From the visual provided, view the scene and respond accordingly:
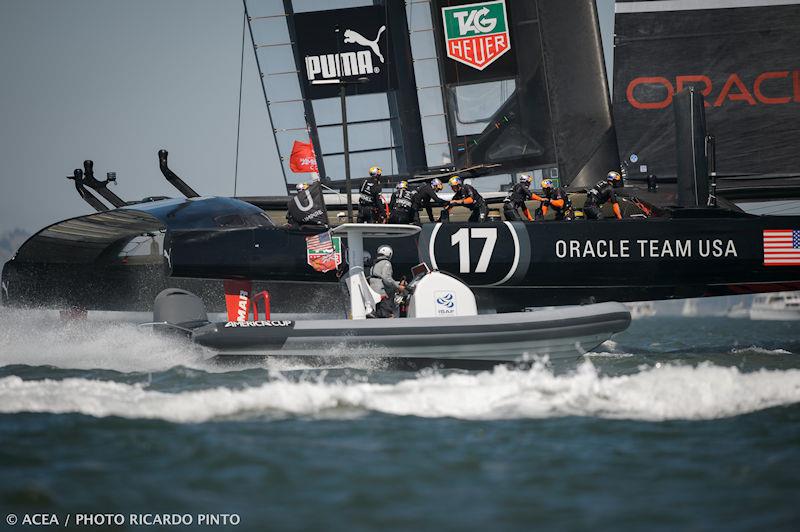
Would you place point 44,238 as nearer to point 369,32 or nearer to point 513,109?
point 369,32

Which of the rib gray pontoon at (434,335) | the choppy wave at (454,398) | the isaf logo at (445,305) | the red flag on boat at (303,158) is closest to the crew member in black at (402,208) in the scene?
the isaf logo at (445,305)

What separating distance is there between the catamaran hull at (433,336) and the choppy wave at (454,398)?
4.25ft

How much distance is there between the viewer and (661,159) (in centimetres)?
1345

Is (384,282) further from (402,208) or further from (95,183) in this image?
(95,183)

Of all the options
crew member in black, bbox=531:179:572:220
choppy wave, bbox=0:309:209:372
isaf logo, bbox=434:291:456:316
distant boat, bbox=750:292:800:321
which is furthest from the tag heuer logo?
distant boat, bbox=750:292:800:321

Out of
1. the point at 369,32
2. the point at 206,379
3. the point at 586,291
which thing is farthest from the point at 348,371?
the point at 369,32

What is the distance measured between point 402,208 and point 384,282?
71.5 inches

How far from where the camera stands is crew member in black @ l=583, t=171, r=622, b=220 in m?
11.4

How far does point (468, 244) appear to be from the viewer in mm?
10891

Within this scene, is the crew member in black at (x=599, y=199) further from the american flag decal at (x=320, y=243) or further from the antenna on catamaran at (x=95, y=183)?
the antenna on catamaran at (x=95, y=183)

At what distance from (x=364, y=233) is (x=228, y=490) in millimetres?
5587

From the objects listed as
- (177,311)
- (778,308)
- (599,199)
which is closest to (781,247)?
(599,199)

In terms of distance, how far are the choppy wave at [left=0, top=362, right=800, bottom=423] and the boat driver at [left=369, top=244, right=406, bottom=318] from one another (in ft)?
7.52

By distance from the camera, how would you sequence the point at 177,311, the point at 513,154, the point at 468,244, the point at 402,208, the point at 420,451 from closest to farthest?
the point at 420,451, the point at 177,311, the point at 468,244, the point at 402,208, the point at 513,154
